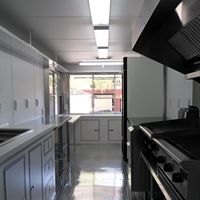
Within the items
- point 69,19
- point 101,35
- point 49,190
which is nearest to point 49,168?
point 49,190

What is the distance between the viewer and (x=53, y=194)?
310cm

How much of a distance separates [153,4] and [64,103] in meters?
5.82

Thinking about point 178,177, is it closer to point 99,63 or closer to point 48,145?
point 48,145

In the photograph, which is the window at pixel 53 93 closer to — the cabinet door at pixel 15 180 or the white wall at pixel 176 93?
the white wall at pixel 176 93

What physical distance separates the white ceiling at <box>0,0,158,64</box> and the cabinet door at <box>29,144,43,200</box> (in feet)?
4.79

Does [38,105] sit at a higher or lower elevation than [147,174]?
higher

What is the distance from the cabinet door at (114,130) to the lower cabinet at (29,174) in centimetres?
348

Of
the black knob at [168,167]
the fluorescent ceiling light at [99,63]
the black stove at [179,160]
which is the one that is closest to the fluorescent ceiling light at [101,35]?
the black stove at [179,160]

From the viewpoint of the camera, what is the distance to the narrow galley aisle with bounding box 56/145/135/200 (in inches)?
128

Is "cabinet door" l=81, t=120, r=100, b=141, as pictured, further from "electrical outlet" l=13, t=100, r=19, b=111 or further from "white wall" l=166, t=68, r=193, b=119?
"electrical outlet" l=13, t=100, r=19, b=111

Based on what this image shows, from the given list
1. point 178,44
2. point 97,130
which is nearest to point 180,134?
point 178,44

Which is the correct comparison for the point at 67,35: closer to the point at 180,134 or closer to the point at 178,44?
the point at 178,44

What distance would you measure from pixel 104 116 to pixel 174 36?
4.65m

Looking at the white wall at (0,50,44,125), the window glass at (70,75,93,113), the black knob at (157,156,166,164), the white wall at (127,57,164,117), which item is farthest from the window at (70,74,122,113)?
the black knob at (157,156,166,164)
